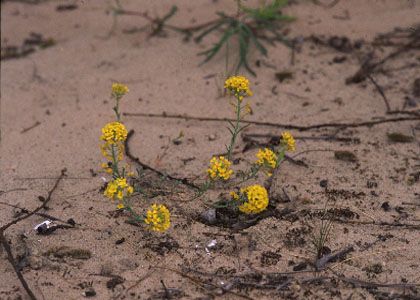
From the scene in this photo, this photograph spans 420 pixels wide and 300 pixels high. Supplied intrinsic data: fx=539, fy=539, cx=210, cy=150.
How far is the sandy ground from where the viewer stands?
2.41 metres

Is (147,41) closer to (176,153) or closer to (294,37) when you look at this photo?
(294,37)

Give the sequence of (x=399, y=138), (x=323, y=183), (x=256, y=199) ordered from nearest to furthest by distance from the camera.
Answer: (x=256, y=199), (x=323, y=183), (x=399, y=138)

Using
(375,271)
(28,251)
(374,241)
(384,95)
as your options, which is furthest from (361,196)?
(28,251)

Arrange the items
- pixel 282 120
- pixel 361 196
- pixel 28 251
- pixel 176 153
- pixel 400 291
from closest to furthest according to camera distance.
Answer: pixel 400 291, pixel 28 251, pixel 361 196, pixel 176 153, pixel 282 120

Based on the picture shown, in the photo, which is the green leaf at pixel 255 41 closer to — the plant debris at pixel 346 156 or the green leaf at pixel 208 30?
the green leaf at pixel 208 30

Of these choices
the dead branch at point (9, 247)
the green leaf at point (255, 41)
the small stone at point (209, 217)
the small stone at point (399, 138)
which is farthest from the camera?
the green leaf at point (255, 41)

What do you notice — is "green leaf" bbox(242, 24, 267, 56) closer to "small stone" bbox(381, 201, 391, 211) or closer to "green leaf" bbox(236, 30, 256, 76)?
"green leaf" bbox(236, 30, 256, 76)

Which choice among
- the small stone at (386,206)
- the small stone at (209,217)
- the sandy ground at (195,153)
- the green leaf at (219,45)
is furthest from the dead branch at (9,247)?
the small stone at (386,206)

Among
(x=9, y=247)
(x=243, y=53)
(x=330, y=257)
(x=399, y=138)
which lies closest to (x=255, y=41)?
(x=243, y=53)

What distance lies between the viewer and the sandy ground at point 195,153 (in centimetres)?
241

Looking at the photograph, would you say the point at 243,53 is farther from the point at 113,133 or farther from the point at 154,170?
the point at 113,133

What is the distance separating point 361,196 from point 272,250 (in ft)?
2.07

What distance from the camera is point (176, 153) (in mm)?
3266

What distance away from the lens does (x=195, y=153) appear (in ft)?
10.7
